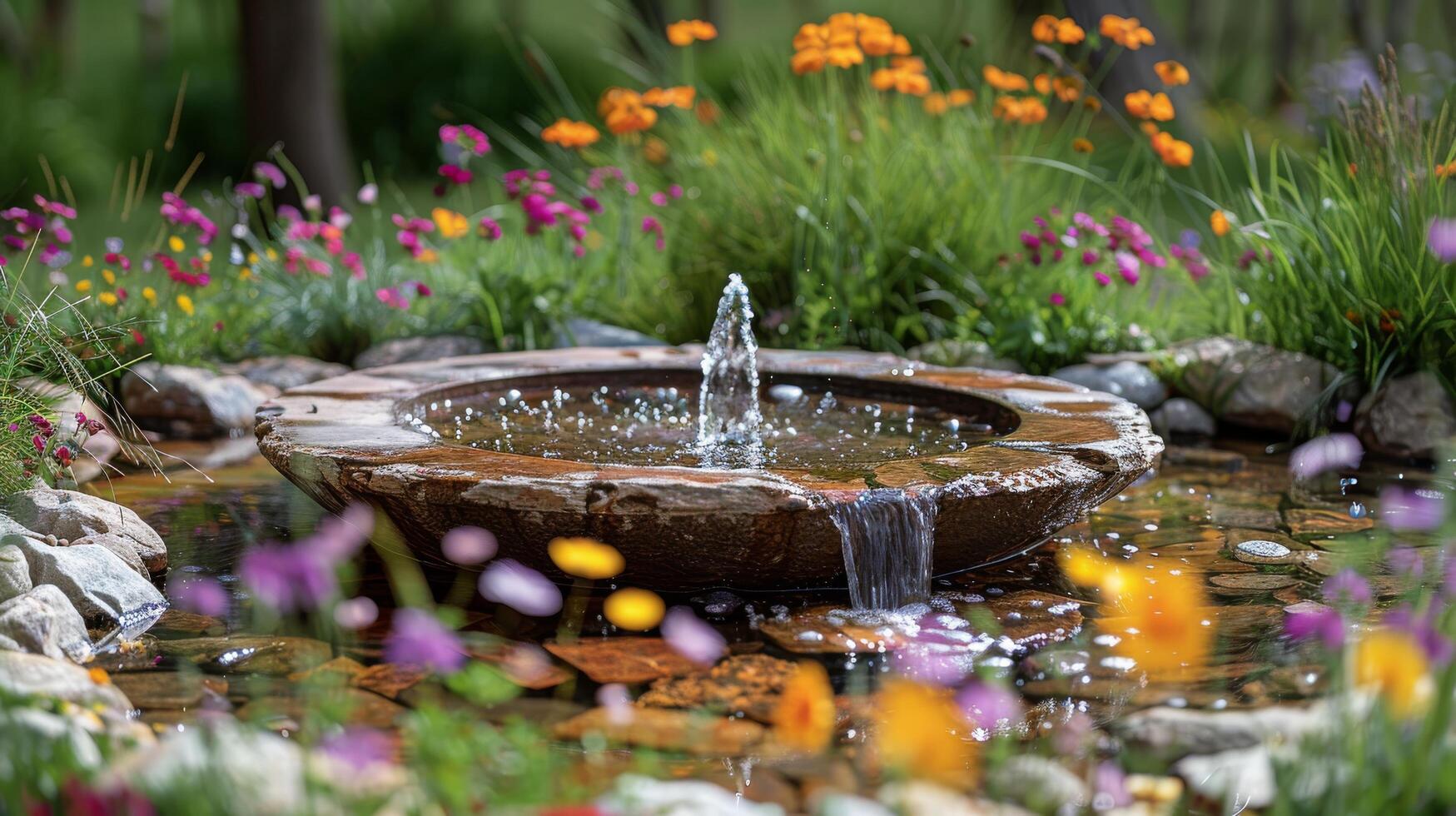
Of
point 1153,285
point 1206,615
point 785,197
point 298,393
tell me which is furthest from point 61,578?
point 1153,285

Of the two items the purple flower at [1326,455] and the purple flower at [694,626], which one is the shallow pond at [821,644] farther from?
the purple flower at [1326,455]

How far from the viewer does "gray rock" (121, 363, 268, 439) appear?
524 centimetres

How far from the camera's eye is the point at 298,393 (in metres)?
3.86

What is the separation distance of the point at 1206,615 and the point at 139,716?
2200 mm

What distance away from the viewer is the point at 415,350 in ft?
19.1

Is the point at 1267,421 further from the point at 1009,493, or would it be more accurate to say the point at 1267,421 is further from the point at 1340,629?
the point at 1340,629

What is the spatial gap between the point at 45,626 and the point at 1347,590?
2300 millimetres

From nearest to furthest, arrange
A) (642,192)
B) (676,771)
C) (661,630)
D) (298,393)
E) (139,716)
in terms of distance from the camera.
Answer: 1. (676,771)
2. (139,716)
3. (661,630)
4. (298,393)
5. (642,192)

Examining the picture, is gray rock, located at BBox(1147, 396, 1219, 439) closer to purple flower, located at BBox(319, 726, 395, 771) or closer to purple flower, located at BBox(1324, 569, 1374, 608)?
purple flower, located at BBox(1324, 569, 1374, 608)

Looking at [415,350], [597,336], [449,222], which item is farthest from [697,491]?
[415,350]

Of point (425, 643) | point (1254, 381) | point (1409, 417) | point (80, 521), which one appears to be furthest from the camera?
point (1254, 381)

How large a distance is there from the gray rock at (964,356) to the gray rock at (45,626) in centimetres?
354

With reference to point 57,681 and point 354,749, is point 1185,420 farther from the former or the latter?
point 354,749

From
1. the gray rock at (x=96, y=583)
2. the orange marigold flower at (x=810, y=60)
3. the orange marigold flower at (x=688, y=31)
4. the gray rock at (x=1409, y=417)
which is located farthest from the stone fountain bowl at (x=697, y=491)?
the orange marigold flower at (x=688, y=31)
